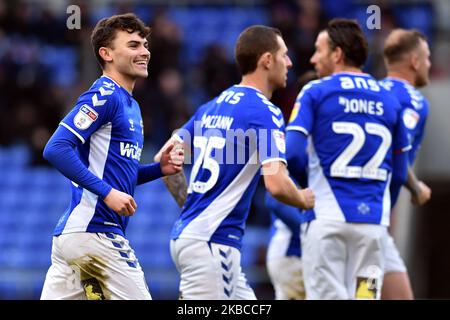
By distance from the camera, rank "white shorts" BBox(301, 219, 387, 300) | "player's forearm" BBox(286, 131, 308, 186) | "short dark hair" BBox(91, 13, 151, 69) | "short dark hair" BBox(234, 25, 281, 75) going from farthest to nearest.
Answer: "white shorts" BBox(301, 219, 387, 300)
"player's forearm" BBox(286, 131, 308, 186)
"short dark hair" BBox(234, 25, 281, 75)
"short dark hair" BBox(91, 13, 151, 69)

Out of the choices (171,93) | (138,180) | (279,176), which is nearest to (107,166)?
(138,180)

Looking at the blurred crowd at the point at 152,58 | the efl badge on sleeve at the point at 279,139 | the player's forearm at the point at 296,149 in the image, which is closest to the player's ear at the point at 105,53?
the efl badge on sleeve at the point at 279,139

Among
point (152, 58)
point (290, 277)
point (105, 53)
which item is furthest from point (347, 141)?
point (152, 58)

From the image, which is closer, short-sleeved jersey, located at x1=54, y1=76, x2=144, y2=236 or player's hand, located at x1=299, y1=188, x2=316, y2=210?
short-sleeved jersey, located at x1=54, y1=76, x2=144, y2=236

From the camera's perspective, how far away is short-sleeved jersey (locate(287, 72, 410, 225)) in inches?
320

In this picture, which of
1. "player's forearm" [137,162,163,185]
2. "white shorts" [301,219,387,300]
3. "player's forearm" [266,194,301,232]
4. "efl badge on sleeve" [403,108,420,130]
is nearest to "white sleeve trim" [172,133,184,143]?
"player's forearm" [137,162,163,185]

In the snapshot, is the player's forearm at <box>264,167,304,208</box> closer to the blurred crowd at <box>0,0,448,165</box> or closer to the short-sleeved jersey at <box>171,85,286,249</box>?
the short-sleeved jersey at <box>171,85,286,249</box>

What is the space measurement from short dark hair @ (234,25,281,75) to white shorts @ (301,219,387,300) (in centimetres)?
142

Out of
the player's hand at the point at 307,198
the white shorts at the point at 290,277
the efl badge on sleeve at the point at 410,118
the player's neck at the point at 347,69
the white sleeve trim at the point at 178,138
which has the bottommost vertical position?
the white shorts at the point at 290,277

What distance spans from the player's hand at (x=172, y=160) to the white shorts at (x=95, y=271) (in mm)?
733

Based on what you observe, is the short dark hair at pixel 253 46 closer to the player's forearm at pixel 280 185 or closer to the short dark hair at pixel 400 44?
the player's forearm at pixel 280 185

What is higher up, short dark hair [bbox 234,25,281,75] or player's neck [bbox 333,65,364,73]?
short dark hair [bbox 234,25,281,75]

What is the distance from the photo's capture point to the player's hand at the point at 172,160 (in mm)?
7215
